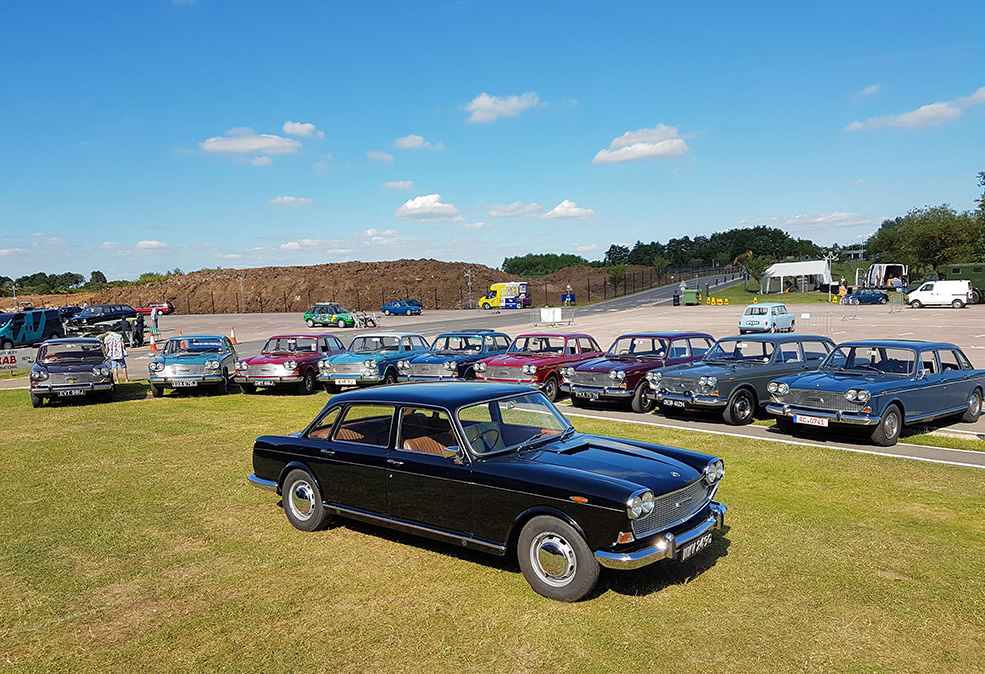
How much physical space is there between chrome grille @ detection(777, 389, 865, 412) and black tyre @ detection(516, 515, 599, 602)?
693 cm

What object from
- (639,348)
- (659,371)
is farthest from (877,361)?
(639,348)

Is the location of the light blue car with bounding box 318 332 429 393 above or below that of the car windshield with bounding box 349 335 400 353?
below

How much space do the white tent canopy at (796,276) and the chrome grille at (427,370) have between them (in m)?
63.3

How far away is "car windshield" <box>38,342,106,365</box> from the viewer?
17281 mm

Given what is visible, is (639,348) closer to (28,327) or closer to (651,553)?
(651,553)

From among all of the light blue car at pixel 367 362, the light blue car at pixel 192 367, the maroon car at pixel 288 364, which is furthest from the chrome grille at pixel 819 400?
the light blue car at pixel 192 367

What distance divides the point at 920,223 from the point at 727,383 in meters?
88.2

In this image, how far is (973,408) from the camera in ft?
39.3

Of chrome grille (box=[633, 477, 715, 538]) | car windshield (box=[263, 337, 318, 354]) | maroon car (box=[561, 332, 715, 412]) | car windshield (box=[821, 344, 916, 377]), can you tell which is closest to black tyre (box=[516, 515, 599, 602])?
chrome grille (box=[633, 477, 715, 538])

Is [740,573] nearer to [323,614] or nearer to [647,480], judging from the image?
[647,480]

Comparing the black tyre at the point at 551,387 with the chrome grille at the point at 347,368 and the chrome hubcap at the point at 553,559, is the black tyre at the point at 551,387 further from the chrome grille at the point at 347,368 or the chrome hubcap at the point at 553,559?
the chrome hubcap at the point at 553,559

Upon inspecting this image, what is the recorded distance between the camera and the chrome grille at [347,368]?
673 inches

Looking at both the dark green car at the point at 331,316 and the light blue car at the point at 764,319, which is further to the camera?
the dark green car at the point at 331,316

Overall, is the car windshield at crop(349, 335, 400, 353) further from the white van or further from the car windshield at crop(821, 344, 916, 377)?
the white van
